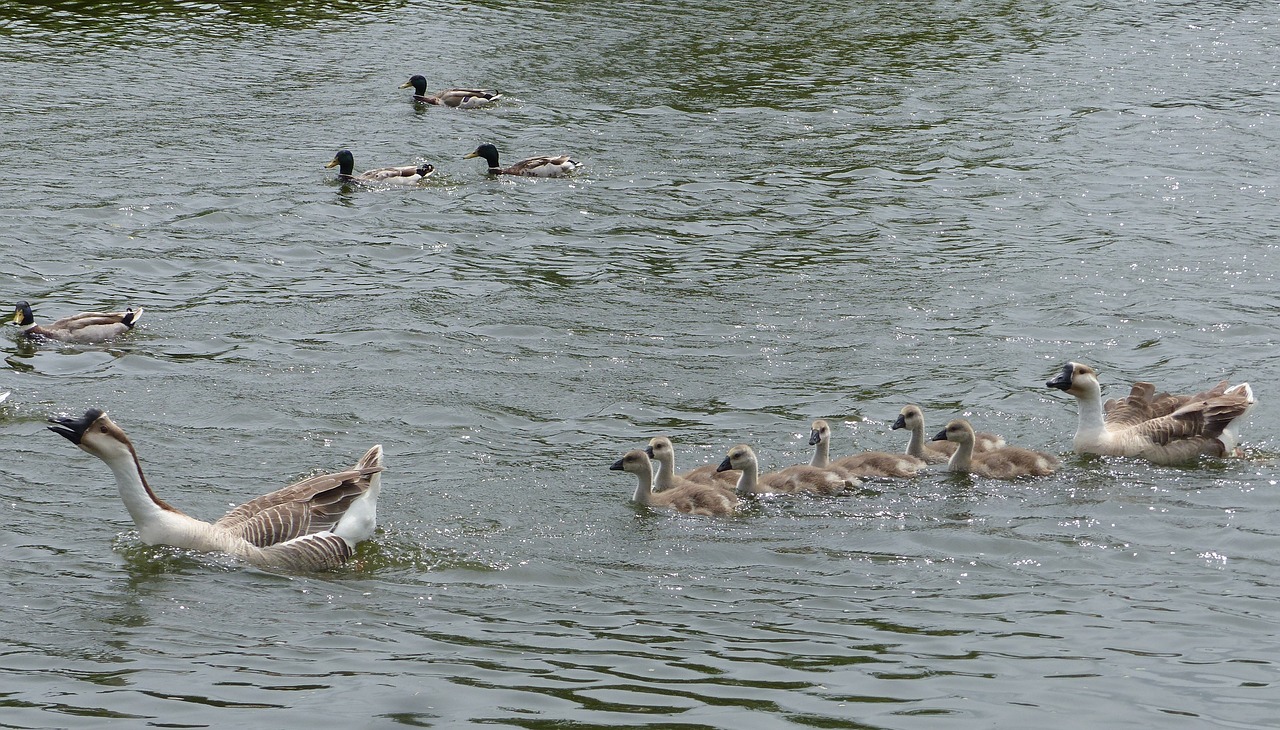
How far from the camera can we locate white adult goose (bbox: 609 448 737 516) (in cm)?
1222

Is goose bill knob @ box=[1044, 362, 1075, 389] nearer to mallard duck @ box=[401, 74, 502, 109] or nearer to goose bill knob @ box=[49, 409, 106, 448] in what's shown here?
goose bill knob @ box=[49, 409, 106, 448]

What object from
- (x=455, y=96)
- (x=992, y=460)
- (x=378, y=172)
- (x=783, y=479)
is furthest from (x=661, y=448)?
(x=455, y=96)

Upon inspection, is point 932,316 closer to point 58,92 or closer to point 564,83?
point 564,83

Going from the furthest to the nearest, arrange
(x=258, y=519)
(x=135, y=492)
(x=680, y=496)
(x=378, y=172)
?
(x=378, y=172) → (x=680, y=496) → (x=258, y=519) → (x=135, y=492)

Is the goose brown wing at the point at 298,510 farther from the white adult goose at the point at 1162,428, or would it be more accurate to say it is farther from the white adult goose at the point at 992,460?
the white adult goose at the point at 1162,428

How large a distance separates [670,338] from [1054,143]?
10.9 m

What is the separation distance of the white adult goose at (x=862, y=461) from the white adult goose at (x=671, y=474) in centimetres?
73

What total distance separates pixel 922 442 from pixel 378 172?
11376 millimetres

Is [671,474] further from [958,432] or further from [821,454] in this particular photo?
[958,432]

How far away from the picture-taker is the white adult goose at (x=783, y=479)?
12.5m

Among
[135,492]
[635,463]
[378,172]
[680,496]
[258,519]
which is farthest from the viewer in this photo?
[378,172]

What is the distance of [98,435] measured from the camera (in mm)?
10828

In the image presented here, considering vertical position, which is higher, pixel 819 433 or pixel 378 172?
pixel 378 172

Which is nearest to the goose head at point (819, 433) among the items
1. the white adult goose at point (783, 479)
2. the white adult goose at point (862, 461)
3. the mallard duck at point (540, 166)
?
the white adult goose at point (862, 461)
